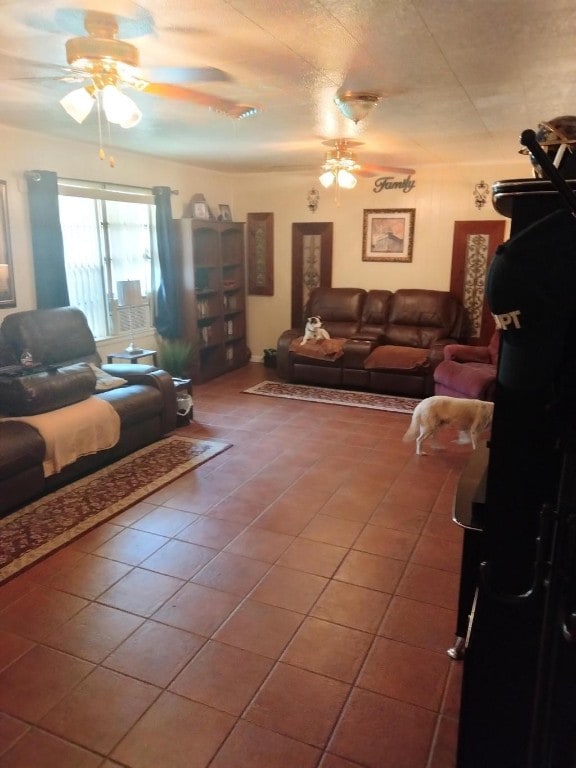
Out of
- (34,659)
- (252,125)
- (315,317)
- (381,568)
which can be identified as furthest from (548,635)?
(315,317)

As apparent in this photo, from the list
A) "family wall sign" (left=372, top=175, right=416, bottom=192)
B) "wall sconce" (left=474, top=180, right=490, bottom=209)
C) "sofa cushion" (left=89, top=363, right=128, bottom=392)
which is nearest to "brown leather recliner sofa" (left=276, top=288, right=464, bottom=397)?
"wall sconce" (left=474, top=180, right=490, bottom=209)

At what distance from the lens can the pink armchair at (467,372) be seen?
4555 millimetres

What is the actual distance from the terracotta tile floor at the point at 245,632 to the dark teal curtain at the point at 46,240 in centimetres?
212

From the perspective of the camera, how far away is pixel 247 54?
8.05ft

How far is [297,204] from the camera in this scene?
690 centimetres

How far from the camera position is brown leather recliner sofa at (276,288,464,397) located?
5.70 meters

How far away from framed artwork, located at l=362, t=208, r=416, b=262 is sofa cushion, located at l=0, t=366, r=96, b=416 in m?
4.03

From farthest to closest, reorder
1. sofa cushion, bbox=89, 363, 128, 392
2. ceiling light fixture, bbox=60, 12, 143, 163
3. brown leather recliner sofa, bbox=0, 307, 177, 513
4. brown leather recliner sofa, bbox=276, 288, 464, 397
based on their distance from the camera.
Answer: brown leather recliner sofa, bbox=276, 288, 464, 397 < sofa cushion, bbox=89, 363, 128, 392 < brown leather recliner sofa, bbox=0, 307, 177, 513 < ceiling light fixture, bbox=60, 12, 143, 163

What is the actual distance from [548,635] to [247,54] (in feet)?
8.11

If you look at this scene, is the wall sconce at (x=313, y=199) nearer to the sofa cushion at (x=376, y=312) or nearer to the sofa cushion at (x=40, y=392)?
the sofa cushion at (x=376, y=312)

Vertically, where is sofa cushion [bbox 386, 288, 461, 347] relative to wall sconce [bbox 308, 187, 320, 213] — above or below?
below

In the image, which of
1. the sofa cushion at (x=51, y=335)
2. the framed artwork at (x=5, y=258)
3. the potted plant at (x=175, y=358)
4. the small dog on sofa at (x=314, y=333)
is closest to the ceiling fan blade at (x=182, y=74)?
the framed artwork at (x=5, y=258)

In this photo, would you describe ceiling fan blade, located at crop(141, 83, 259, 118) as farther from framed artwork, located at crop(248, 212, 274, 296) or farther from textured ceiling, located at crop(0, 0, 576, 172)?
framed artwork, located at crop(248, 212, 274, 296)

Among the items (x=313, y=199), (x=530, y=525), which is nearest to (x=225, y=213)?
(x=313, y=199)
